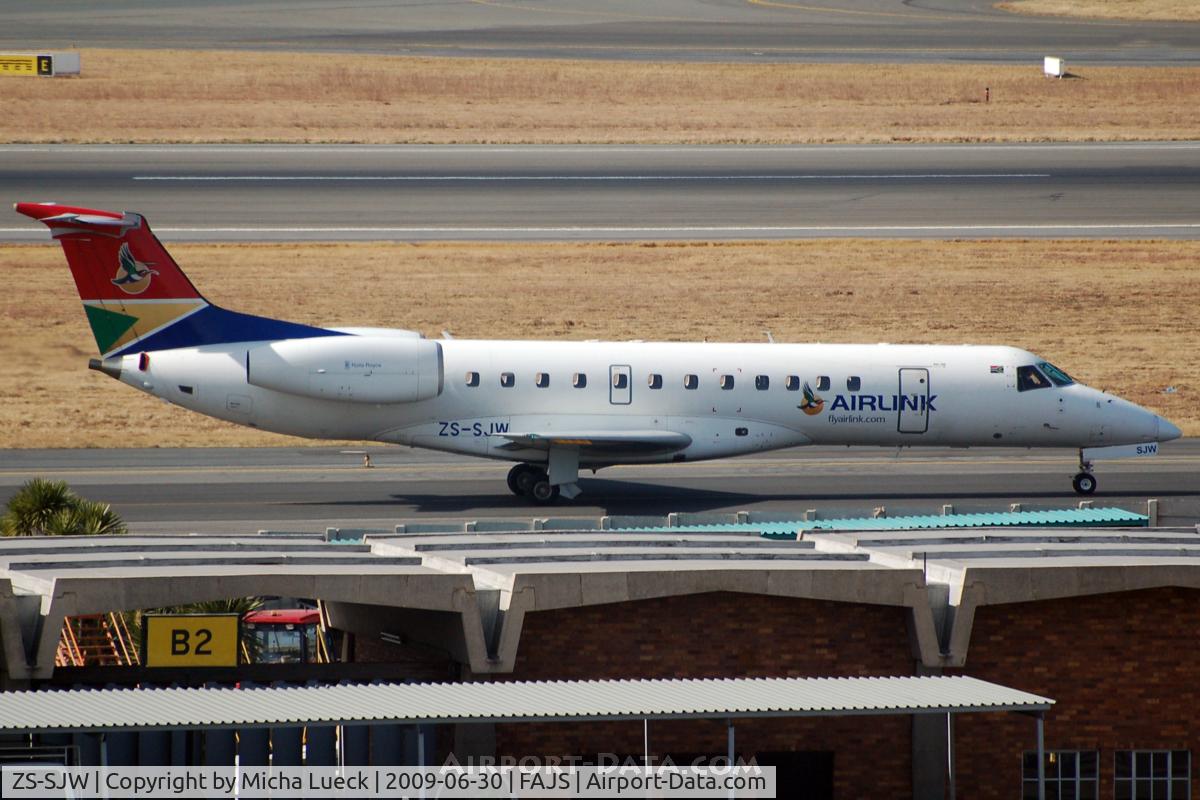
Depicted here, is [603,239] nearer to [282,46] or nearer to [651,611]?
[282,46]

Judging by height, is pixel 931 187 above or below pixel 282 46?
below

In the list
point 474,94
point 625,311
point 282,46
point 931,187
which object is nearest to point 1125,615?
point 625,311

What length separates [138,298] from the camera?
113 ft

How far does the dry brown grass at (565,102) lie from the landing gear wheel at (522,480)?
114 feet

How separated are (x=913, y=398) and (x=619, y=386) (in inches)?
242

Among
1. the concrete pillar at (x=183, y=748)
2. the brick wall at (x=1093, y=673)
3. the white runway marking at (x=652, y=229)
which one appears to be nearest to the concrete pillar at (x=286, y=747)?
the concrete pillar at (x=183, y=748)

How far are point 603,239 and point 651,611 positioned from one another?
39787mm

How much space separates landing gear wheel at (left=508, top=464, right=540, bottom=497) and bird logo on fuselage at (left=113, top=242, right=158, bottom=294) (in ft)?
27.4

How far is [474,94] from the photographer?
73.3m

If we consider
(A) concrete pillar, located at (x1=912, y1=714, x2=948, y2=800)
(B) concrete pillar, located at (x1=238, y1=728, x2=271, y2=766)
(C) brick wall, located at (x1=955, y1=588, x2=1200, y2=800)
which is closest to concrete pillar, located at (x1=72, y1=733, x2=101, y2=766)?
(B) concrete pillar, located at (x1=238, y1=728, x2=271, y2=766)

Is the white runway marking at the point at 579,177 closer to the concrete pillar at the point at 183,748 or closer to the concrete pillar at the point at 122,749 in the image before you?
the concrete pillar at the point at 183,748

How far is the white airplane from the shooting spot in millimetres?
34312

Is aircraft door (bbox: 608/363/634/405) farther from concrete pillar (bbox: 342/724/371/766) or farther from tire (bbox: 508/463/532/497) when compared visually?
concrete pillar (bbox: 342/724/371/766)

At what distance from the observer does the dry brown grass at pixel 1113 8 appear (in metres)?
98.2
